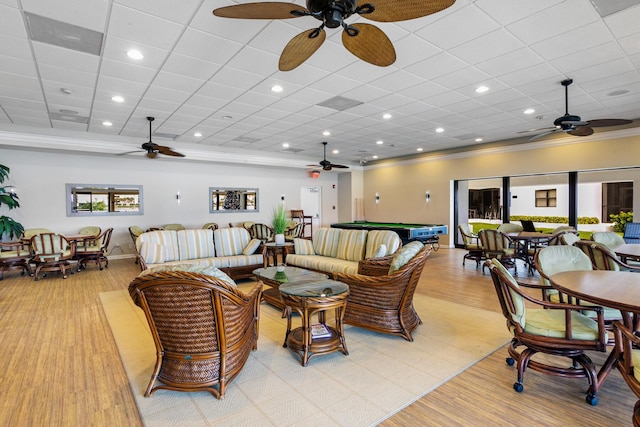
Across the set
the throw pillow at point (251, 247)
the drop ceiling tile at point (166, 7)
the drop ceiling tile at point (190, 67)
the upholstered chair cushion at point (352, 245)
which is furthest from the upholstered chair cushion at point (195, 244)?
the drop ceiling tile at point (166, 7)

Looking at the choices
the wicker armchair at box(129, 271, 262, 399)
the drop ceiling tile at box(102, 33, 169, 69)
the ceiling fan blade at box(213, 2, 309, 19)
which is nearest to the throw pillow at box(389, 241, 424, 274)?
the wicker armchair at box(129, 271, 262, 399)

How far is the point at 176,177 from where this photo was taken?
10.0 meters

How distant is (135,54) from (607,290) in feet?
16.4

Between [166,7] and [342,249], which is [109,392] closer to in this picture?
[166,7]

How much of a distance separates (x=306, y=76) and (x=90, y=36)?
8.07 feet

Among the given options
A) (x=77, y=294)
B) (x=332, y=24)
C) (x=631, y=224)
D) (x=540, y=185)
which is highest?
(x=332, y=24)

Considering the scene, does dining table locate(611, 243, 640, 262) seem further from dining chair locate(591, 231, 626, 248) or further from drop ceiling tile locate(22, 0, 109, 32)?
drop ceiling tile locate(22, 0, 109, 32)

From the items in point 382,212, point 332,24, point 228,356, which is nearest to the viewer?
point 332,24

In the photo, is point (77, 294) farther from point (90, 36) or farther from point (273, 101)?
point (273, 101)

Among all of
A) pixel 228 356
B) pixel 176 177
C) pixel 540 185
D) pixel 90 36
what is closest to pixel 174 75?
pixel 90 36

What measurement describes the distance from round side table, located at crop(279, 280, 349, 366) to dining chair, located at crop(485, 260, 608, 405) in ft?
4.37

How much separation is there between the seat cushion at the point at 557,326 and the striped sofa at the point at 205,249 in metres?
4.19

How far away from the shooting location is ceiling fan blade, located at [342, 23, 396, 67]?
239 cm

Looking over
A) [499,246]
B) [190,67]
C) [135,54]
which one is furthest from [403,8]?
[499,246]
